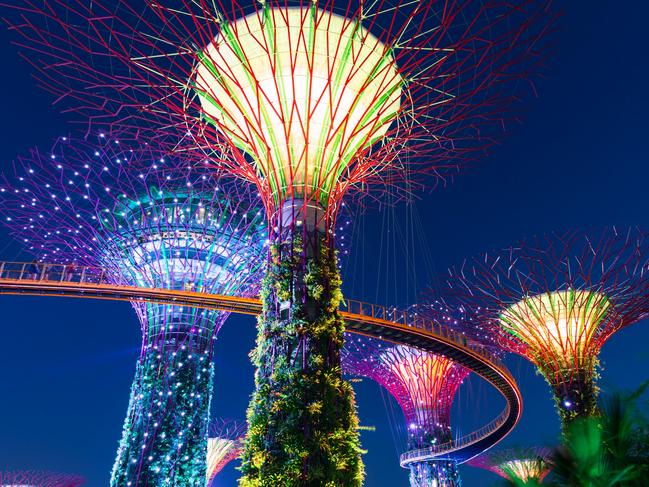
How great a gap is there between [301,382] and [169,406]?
12.4m

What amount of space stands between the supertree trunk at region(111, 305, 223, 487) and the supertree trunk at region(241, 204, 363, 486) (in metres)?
11.3

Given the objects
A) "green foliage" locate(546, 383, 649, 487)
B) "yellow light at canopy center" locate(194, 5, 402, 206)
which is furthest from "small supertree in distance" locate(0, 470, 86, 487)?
"green foliage" locate(546, 383, 649, 487)

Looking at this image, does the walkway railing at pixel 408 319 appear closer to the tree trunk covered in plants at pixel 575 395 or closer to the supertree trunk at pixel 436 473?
the tree trunk covered in plants at pixel 575 395

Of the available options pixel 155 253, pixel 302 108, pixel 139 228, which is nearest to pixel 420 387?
pixel 155 253

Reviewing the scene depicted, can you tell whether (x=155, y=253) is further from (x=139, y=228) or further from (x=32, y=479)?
(x=32, y=479)

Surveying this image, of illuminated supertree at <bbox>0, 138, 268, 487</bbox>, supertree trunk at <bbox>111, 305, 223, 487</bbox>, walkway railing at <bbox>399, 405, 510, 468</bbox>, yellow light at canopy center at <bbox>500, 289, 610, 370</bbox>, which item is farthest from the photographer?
walkway railing at <bbox>399, 405, 510, 468</bbox>

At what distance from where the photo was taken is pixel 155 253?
74.6 feet

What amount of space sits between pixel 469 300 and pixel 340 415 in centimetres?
1835

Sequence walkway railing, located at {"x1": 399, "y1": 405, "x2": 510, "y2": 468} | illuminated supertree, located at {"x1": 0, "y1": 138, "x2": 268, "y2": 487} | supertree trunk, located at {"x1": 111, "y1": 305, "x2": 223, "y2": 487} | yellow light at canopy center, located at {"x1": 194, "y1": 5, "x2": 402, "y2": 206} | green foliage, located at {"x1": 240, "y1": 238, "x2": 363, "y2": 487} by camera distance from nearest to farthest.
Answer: green foliage, located at {"x1": 240, "y1": 238, "x2": 363, "y2": 487} → yellow light at canopy center, located at {"x1": 194, "y1": 5, "x2": 402, "y2": 206} → supertree trunk, located at {"x1": 111, "y1": 305, "x2": 223, "y2": 487} → illuminated supertree, located at {"x1": 0, "y1": 138, "x2": 268, "y2": 487} → walkway railing, located at {"x1": 399, "y1": 405, "x2": 510, "y2": 468}

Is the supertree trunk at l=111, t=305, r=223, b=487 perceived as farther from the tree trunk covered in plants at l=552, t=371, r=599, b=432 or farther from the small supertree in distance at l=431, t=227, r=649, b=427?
the tree trunk covered in plants at l=552, t=371, r=599, b=432

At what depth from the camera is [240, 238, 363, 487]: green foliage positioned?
343 inches

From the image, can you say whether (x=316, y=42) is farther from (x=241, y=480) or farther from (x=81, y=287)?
(x=81, y=287)

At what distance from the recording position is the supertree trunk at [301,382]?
8719mm

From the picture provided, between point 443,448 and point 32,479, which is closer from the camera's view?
point 443,448
